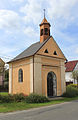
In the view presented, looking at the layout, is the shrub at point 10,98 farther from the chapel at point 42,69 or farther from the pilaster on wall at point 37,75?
the pilaster on wall at point 37,75

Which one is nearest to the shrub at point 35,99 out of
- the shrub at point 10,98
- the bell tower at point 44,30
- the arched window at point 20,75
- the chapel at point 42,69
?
the shrub at point 10,98

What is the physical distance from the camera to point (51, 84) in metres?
16.7

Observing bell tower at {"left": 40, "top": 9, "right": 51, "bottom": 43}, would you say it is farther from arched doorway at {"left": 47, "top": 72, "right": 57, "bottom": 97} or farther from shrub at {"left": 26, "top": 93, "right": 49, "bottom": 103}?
shrub at {"left": 26, "top": 93, "right": 49, "bottom": 103}

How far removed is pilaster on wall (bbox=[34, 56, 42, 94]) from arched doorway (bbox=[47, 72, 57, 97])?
72.9 inches

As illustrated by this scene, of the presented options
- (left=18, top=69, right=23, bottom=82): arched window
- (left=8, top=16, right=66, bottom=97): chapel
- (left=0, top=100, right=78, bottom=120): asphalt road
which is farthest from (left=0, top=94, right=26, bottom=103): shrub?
(left=0, top=100, right=78, bottom=120): asphalt road

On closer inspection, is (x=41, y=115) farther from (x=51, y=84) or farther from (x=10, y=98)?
(x=51, y=84)

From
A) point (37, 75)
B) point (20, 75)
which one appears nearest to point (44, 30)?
point (37, 75)

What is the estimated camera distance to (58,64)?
17.6 metres

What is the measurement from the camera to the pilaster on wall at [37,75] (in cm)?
1446

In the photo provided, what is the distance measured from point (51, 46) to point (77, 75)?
14392 mm

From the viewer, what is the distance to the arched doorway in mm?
16359

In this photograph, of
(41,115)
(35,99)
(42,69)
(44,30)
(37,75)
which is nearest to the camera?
(41,115)

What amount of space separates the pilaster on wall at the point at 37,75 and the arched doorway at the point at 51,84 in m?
1.85

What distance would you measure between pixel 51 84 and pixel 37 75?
9.77 feet
